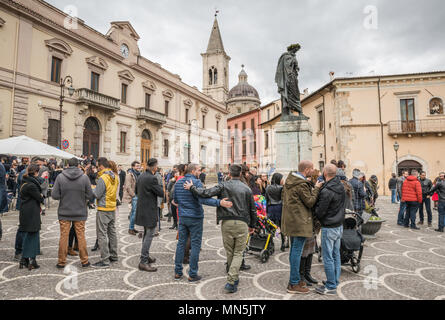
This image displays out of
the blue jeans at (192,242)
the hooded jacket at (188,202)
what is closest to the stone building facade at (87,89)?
the hooded jacket at (188,202)

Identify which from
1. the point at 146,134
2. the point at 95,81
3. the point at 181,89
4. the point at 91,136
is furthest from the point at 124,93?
the point at 181,89

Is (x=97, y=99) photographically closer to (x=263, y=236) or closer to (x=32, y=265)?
(x=32, y=265)

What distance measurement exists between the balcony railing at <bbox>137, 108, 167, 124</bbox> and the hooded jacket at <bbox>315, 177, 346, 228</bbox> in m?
23.7

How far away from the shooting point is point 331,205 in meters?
3.47

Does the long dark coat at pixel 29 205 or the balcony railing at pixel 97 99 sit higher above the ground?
the balcony railing at pixel 97 99

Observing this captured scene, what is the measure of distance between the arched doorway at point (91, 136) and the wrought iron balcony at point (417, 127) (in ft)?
76.2

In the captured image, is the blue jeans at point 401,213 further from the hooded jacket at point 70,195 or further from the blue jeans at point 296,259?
the hooded jacket at point 70,195

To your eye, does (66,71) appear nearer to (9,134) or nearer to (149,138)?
(9,134)

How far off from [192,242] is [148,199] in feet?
3.83

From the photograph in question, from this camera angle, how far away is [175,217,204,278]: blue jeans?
385cm

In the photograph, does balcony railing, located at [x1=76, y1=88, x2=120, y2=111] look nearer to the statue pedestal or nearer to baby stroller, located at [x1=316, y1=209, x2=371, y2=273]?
the statue pedestal

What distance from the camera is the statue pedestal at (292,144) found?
755cm

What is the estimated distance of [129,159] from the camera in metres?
24.0
